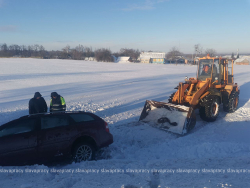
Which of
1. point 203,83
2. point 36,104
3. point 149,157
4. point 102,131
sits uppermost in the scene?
point 203,83

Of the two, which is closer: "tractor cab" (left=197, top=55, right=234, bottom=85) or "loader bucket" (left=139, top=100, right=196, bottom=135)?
"loader bucket" (left=139, top=100, right=196, bottom=135)

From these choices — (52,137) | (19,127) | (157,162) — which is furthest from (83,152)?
(157,162)

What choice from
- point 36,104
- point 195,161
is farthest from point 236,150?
point 36,104

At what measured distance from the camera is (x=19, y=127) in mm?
4770

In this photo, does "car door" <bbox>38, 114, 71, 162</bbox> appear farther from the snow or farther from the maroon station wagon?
the snow

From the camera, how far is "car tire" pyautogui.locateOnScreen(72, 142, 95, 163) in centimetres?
507

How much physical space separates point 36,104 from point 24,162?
2.79m

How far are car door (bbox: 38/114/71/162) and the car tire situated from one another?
290 millimetres

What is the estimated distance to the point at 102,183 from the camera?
391 centimetres

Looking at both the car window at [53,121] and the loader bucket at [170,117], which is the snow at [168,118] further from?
the car window at [53,121]

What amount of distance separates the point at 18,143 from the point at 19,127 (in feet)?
1.28

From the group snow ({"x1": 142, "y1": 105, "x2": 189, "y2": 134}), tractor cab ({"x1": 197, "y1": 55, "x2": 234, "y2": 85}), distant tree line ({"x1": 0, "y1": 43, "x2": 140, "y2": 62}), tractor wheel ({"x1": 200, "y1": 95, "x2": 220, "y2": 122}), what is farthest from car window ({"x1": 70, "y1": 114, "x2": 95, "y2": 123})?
distant tree line ({"x1": 0, "y1": 43, "x2": 140, "y2": 62})

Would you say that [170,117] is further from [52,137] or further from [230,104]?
[52,137]

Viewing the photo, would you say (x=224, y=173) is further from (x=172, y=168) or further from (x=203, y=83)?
(x=203, y=83)
